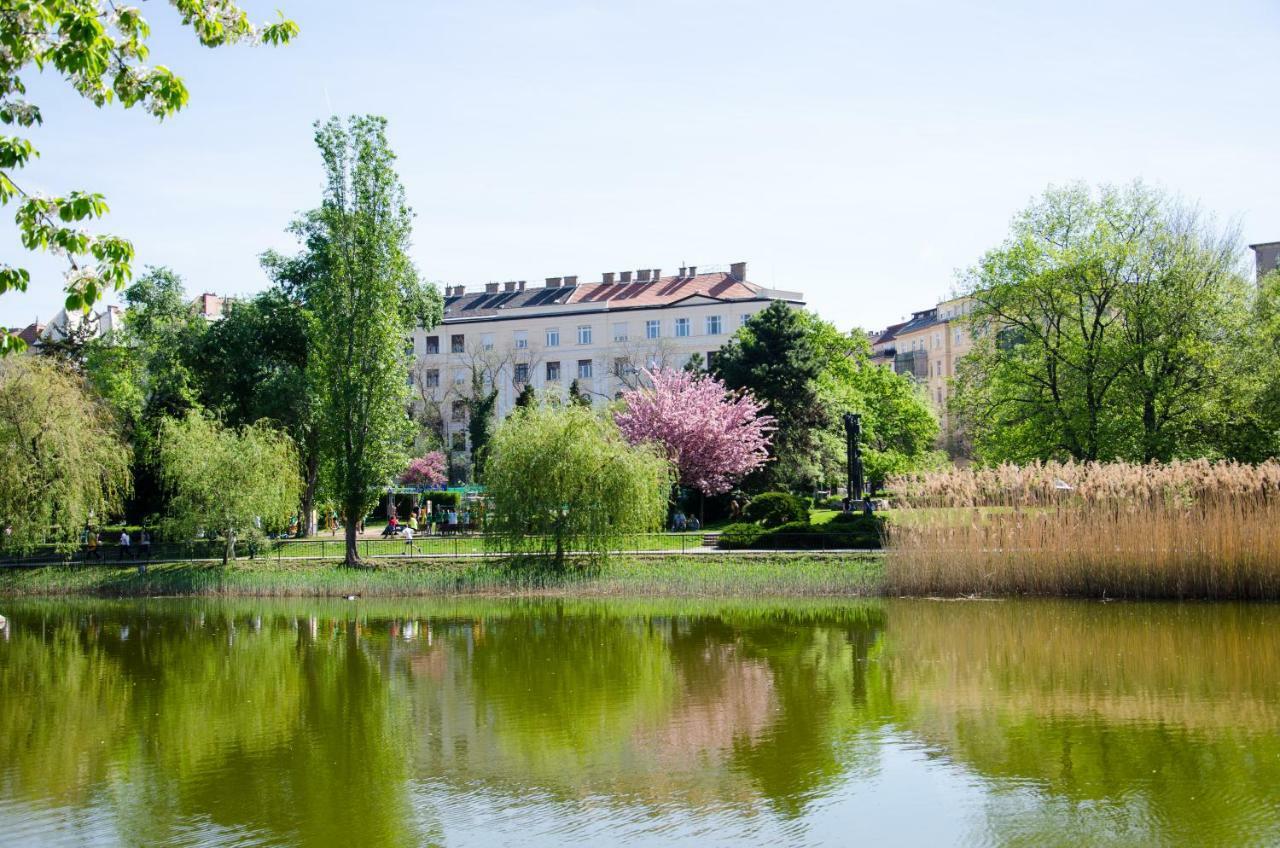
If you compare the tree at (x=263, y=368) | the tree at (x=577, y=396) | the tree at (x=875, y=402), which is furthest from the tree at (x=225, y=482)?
the tree at (x=875, y=402)

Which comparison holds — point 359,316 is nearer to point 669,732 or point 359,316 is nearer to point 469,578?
point 469,578

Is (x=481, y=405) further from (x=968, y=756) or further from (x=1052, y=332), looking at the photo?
(x=968, y=756)

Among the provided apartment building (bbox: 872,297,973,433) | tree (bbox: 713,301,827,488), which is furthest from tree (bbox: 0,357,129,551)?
apartment building (bbox: 872,297,973,433)

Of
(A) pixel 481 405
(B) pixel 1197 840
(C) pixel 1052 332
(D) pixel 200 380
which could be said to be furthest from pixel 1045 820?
(A) pixel 481 405

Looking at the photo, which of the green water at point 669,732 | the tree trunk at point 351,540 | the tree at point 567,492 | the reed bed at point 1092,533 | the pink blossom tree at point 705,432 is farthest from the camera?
the pink blossom tree at point 705,432

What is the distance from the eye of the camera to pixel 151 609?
112ft

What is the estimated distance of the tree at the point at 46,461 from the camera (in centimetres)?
3622

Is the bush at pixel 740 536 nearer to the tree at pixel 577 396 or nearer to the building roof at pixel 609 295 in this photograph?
the tree at pixel 577 396

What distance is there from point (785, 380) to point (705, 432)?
6.14 m

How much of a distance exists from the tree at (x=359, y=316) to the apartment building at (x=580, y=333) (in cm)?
3742

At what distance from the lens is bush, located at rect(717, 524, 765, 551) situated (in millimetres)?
37281

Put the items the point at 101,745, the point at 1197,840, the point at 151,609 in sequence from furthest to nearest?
1. the point at 151,609
2. the point at 101,745
3. the point at 1197,840

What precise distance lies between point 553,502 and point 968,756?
2167 cm

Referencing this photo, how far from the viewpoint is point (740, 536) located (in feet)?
123
